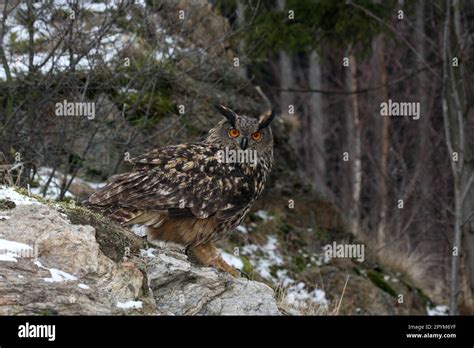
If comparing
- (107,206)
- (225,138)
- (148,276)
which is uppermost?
(225,138)

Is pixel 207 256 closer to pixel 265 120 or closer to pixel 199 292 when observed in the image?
pixel 199 292

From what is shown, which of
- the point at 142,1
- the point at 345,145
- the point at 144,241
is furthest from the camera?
the point at 345,145

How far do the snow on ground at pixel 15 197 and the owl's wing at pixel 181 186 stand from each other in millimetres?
777

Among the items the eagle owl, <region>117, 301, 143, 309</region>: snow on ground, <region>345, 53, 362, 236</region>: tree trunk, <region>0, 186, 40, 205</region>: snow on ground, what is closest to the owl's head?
the eagle owl

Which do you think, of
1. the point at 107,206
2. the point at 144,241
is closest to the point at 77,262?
the point at 144,241

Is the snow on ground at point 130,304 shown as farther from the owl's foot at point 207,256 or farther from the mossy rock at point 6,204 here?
the owl's foot at point 207,256

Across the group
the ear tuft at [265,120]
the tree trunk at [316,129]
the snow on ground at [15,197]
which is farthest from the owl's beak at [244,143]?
the tree trunk at [316,129]

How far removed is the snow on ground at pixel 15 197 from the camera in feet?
18.5

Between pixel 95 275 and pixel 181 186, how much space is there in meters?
1.90

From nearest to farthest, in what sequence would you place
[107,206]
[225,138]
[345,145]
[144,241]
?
[144,241] < [107,206] < [225,138] < [345,145]

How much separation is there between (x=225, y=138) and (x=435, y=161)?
1561cm

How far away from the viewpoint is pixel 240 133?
758 cm

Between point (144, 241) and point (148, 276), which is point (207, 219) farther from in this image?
point (148, 276)

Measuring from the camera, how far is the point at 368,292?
36.0 feet
